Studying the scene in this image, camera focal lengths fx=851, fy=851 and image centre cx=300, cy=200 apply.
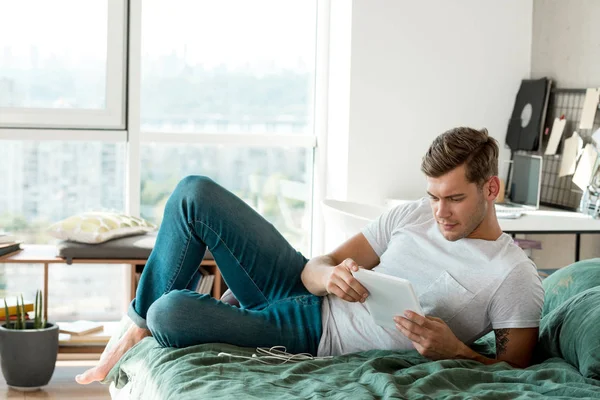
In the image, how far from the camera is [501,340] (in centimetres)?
192

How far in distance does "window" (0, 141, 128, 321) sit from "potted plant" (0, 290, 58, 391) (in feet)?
2.94

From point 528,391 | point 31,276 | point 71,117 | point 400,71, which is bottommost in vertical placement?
point 31,276

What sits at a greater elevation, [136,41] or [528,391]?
[136,41]

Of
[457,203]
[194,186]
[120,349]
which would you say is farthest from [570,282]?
[120,349]

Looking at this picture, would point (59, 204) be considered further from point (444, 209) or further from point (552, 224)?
point (444, 209)

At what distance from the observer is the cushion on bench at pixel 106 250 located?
11.7ft

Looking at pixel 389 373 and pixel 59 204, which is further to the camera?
pixel 59 204

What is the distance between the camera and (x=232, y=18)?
14.5ft

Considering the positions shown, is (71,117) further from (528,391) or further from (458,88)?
(528,391)

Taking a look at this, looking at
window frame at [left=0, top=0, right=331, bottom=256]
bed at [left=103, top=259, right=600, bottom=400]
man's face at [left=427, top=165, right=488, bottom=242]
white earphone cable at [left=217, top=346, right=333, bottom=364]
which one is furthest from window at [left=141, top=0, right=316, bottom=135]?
man's face at [left=427, top=165, right=488, bottom=242]

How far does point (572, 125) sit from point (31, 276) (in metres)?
2.67

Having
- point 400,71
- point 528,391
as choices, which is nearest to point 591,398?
point 528,391

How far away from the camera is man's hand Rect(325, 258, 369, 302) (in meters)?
1.95

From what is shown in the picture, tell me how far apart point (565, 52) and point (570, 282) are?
2117 mm
